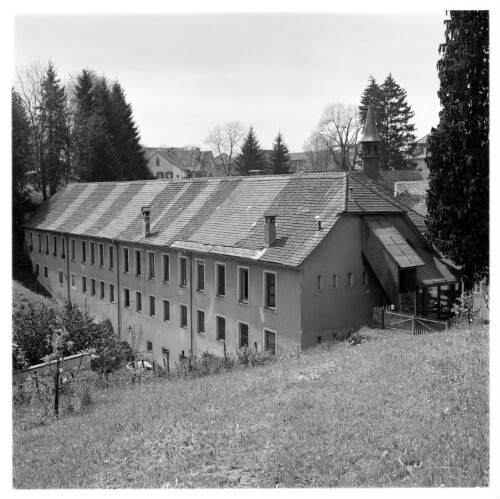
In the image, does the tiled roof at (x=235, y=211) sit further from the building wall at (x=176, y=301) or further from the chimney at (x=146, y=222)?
the building wall at (x=176, y=301)

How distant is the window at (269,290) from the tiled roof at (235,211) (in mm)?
879

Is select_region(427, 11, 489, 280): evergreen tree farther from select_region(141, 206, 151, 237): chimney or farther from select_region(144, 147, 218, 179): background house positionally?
select_region(144, 147, 218, 179): background house

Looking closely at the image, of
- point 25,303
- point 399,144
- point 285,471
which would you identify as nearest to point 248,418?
point 285,471

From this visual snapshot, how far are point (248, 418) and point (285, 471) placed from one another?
102 inches

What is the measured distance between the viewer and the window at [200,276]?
27281 mm

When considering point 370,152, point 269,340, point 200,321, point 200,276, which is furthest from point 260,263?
point 370,152

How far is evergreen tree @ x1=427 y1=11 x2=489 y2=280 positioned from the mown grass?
7889 millimetres

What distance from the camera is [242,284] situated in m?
24.8

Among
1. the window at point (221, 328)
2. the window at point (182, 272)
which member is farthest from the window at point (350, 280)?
the window at point (182, 272)

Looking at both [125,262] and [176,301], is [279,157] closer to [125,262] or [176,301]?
[125,262]

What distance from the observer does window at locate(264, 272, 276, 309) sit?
76.7 ft

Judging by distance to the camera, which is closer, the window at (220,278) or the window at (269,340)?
the window at (269,340)

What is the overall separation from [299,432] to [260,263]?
13.3m

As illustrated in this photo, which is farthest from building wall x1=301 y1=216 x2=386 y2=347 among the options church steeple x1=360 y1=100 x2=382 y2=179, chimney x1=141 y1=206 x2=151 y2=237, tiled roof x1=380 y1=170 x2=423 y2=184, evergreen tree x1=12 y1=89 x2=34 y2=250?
evergreen tree x1=12 y1=89 x2=34 y2=250
